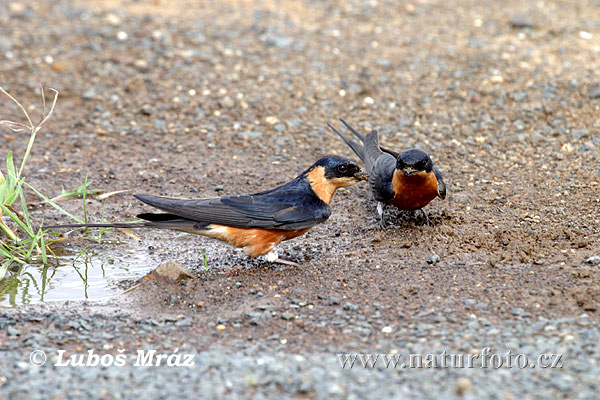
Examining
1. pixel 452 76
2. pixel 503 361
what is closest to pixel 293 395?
pixel 503 361

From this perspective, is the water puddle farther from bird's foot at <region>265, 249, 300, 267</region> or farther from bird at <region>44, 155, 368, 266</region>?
bird's foot at <region>265, 249, 300, 267</region>

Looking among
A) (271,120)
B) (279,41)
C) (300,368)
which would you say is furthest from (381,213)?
(279,41)

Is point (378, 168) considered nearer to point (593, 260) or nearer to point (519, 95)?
point (593, 260)

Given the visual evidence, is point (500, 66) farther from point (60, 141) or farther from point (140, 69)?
point (60, 141)

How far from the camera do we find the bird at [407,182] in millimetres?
6191

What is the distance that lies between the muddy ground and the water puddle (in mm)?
202

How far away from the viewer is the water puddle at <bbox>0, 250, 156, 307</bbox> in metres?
5.48

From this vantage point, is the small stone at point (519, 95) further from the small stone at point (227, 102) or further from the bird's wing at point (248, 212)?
the bird's wing at point (248, 212)

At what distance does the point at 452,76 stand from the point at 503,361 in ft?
18.4

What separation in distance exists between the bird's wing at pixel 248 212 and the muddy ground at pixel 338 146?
1.20ft

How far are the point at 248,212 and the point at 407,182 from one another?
138 centimetres

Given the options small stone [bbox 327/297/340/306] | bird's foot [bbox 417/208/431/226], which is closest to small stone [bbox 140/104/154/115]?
bird's foot [bbox 417/208/431/226]

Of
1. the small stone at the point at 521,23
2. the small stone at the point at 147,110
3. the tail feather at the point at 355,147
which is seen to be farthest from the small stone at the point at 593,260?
the small stone at the point at 521,23

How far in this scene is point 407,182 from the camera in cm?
630
